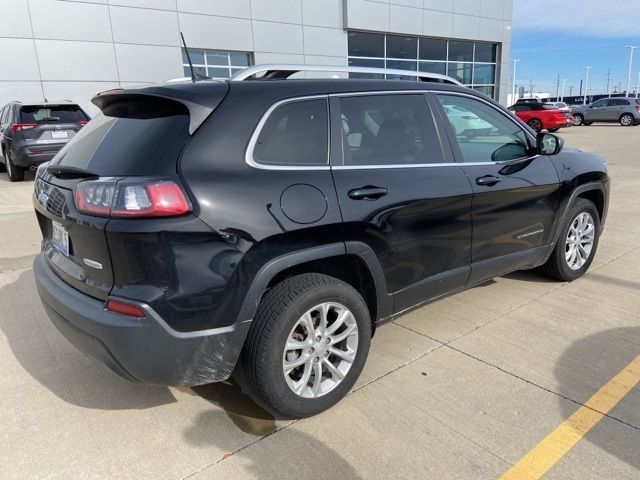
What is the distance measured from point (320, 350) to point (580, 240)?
9.93 ft

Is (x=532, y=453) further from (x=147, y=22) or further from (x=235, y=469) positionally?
(x=147, y=22)

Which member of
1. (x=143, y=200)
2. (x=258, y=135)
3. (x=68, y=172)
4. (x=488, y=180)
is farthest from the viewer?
(x=488, y=180)

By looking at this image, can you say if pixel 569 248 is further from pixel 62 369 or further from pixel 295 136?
pixel 62 369

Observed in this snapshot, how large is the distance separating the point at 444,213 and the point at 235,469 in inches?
74.5

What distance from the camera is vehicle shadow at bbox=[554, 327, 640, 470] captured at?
242 centimetres

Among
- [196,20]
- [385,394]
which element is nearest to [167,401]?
[385,394]

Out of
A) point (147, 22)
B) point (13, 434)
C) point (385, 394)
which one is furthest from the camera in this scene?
point (147, 22)

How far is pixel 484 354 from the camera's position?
10.8ft

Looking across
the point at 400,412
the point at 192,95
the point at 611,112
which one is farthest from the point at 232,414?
the point at 611,112

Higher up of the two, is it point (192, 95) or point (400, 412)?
point (192, 95)

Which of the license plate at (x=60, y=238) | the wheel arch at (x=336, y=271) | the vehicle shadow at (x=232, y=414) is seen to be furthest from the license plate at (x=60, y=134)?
the wheel arch at (x=336, y=271)

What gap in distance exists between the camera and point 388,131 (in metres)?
3.05

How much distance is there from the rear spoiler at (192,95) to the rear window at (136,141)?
3cm

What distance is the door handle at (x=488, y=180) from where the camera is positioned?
3.37 m
